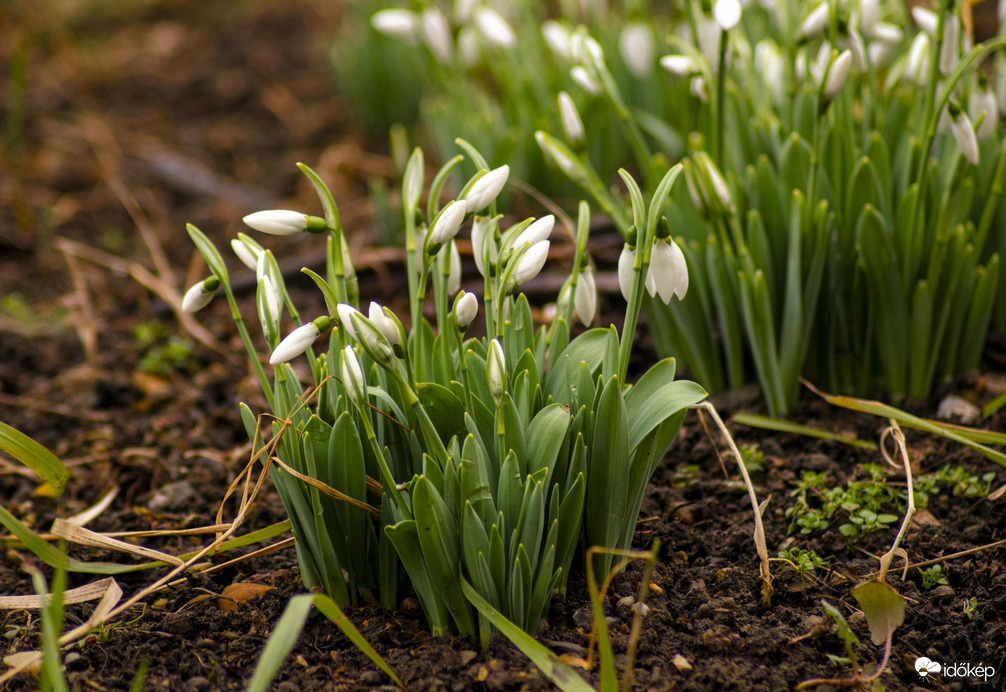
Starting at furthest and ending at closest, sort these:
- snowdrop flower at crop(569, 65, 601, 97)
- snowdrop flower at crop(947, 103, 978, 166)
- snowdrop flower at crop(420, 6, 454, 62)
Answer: snowdrop flower at crop(420, 6, 454, 62) → snowdrop flower at crop(569, 65, 601, 97) → snowdrop flower at crop(947, 103, 978, 166)

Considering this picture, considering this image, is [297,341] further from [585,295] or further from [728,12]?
[728,12]

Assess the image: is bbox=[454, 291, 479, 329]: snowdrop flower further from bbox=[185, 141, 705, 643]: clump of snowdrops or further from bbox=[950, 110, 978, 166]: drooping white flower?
bbox=[950, 110, 978, 166]: drooping white flower

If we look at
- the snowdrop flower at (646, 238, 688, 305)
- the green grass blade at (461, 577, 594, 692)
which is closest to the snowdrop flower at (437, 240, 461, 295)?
the snowdrop flower at (646, 238, 688, 305)

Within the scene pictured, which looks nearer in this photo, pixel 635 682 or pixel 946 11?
pixel 635 682

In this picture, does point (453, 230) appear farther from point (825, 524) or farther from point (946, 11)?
point (946, 11)

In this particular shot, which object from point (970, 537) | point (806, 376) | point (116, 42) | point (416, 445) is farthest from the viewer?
point (116, 42)

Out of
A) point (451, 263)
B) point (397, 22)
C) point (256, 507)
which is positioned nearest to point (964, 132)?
point (451, 263)

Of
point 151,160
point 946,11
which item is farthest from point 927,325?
point 151,160
